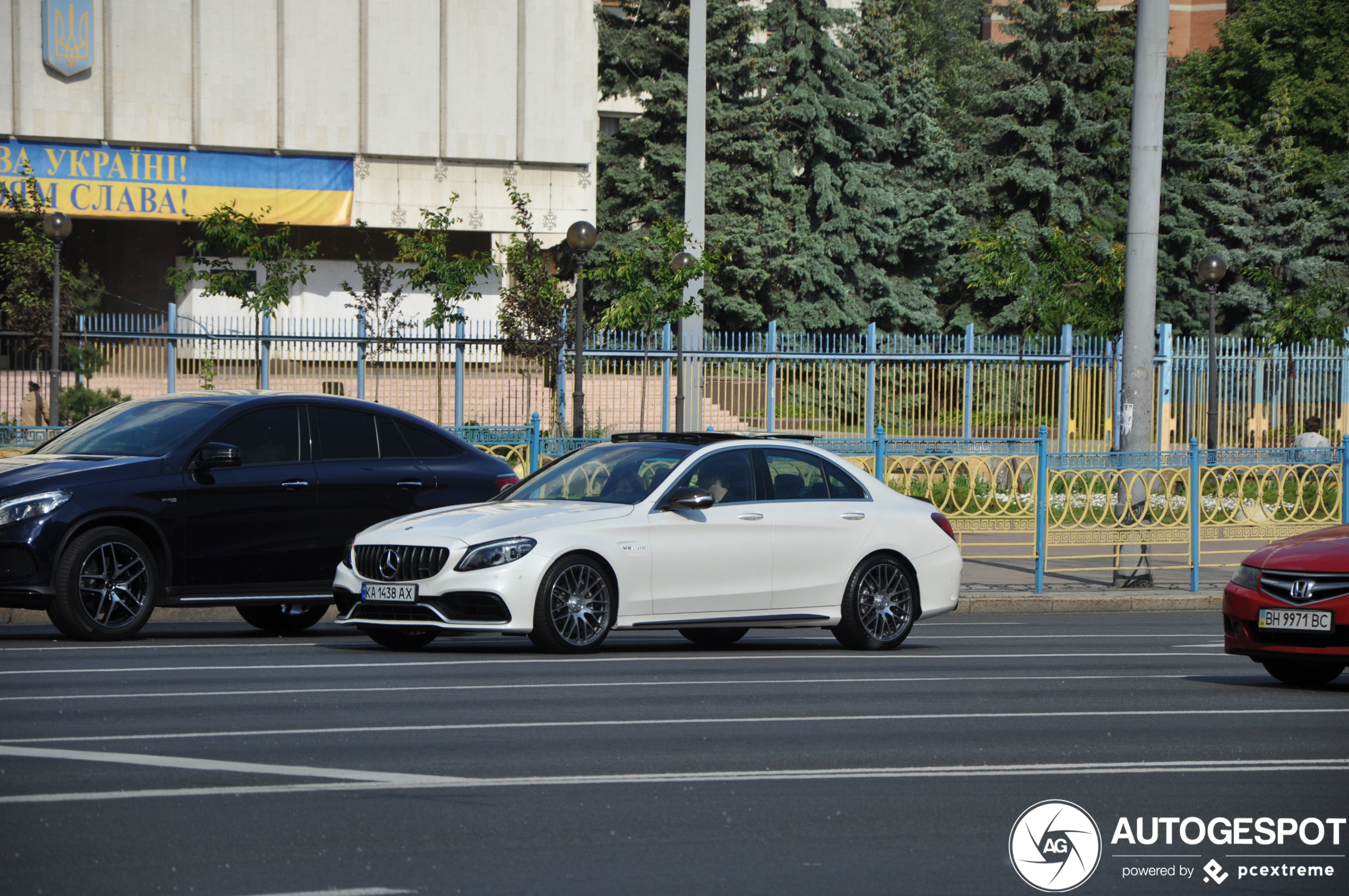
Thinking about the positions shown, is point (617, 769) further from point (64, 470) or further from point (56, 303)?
point (56, 303)

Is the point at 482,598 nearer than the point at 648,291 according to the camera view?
Yes

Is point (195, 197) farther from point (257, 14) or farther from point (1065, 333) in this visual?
point (1065, 333)

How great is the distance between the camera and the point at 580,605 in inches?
444

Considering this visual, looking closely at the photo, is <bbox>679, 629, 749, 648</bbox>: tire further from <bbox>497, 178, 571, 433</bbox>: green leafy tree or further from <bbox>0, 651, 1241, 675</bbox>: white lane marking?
<bbox>497, 178, 571, 433</bbox>: green leafy tree

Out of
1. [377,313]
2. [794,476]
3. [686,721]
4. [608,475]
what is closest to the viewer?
[686,721]

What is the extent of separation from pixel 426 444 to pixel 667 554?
269 cm

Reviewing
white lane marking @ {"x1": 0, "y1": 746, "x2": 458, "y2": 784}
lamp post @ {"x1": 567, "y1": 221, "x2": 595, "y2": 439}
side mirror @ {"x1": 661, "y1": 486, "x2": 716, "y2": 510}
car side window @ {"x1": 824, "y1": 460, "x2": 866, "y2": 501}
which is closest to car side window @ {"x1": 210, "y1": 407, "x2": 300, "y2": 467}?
side mirror @ {"x1": 661, "y1": 486, "x2": 716, "y2": 510}

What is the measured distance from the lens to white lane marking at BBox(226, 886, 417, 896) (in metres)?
5.01

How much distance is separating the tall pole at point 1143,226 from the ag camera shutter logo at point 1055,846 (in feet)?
41.1

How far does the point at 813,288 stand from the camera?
47062 mm

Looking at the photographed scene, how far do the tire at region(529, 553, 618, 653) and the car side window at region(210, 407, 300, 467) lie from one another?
8.58 ft

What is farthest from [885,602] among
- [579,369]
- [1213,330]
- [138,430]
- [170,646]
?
[1213,330]

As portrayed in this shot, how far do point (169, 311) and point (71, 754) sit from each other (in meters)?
16.4

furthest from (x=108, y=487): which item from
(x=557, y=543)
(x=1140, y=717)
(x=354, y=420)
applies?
(x=1140, y=717)
